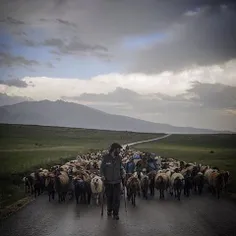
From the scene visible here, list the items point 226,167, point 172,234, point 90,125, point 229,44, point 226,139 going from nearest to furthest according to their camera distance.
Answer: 1. point 172,234
2. point 229,44
3. point 226,139
4. point 226,167
5. point 90,125

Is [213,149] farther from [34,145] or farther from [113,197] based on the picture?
[34,145]

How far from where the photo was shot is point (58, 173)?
13500 mm

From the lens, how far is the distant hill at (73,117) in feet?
38.8

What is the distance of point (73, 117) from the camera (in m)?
12.5

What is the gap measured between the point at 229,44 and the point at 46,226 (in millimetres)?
7319

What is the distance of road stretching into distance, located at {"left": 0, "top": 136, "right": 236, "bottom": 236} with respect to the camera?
8.17 metres

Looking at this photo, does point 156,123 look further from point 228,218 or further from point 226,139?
point 228,218

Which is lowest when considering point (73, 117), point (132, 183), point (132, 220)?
point (132, 220)

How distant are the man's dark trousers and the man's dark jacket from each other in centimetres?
16

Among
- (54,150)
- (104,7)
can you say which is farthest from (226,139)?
(54,150)

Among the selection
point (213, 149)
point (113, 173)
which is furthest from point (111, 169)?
point (213, 149)

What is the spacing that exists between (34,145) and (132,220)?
19.2 ft

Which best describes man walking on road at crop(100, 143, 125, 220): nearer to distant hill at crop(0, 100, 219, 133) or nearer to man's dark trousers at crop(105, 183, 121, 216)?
man's dark trousers at crop(105, 183, 121, 216)

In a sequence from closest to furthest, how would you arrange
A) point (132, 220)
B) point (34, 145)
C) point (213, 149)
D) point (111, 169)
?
point (132, 220) → point (111, 169) → point (213, 149) → point (34, 145)
